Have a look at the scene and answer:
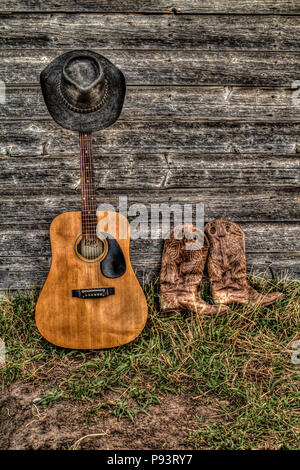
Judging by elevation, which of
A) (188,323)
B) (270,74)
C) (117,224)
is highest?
(270,74)

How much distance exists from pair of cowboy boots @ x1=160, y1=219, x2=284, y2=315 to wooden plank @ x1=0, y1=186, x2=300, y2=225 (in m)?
0.18

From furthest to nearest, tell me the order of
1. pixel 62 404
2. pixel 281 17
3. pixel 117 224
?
pixel 281 17 < pixel 117 224 < pixel 62 404

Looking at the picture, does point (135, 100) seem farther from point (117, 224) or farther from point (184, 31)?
point (117, 224)

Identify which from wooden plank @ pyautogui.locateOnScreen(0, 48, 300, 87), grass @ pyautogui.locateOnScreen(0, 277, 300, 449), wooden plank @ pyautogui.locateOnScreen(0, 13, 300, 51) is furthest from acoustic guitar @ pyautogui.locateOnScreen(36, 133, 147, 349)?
wooden plank @ pyautogui.locateOnScreen(0, 13, 300, 51)

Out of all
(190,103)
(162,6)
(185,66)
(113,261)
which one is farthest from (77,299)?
(162,6)

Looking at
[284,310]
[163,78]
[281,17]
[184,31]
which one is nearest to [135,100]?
[163,78]

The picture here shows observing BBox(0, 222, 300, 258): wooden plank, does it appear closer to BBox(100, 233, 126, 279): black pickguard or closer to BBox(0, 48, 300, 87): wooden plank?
BBox(100, 233, 126, 279): black pickguard

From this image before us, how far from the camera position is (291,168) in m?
2.89

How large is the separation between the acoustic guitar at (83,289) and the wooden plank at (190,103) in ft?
2.46

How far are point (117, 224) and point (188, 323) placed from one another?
0.91m

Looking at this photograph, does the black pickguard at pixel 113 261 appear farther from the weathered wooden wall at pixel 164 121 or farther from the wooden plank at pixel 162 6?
the wooden plank at pixel 162 6

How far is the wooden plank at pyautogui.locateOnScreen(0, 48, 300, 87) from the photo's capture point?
258 cm

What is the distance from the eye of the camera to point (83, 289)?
2396 mm

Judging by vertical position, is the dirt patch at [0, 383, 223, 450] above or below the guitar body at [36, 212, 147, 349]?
below
